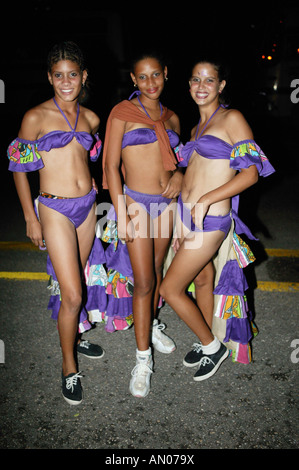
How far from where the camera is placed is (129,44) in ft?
58.5

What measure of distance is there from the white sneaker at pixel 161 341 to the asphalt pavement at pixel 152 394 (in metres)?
0.06

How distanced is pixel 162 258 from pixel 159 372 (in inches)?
35.2

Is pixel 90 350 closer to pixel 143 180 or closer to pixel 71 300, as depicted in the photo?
pixel 71 300

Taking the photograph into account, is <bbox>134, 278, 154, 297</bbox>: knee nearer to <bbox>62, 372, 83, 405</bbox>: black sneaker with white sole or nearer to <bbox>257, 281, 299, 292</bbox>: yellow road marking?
<bbox>62, 372, 83, 405</bbox>: black sneaker with white sole

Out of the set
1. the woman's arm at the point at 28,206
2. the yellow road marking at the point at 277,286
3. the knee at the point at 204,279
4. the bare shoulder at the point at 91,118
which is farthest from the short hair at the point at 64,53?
the yellow road marking at the point at 277,286

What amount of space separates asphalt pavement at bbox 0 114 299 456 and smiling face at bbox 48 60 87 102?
205 cm

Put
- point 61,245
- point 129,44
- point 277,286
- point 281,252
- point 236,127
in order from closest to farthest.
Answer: point 236,127 < point 61,245 < point 277,286 < point 281,252 < point 129,44

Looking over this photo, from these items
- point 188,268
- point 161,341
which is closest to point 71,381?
point 161,341

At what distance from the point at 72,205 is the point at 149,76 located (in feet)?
3.46

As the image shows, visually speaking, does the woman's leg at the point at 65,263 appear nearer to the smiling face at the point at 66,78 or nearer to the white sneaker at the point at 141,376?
the white sneaker at the point at 141,376

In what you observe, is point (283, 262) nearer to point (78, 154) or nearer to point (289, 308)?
point (289, 308)

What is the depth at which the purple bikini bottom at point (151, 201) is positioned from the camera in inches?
102

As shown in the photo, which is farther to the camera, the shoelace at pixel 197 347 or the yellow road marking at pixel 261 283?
the yellow road marking at pixel 261 283

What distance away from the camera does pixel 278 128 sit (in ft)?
45.9
